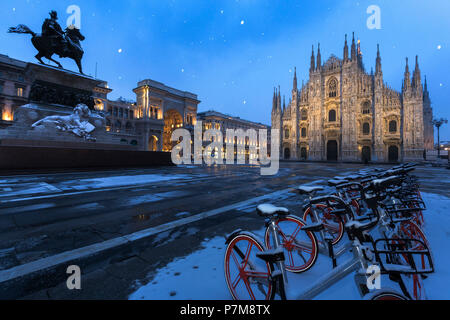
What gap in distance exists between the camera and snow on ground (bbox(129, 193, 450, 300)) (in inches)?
77.7

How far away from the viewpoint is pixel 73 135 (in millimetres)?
16094

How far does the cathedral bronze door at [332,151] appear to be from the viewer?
4247 centimetres

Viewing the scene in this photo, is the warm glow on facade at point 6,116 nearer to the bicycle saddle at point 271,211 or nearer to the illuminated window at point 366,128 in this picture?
the bicycle saddle at point 271,211

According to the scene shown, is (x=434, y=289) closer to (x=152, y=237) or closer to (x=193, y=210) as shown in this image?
(x=152, y=237)

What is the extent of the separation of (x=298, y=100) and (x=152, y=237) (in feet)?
164

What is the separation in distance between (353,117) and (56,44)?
152ft

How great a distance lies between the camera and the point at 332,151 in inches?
1688

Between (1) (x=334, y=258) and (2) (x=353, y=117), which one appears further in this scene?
(2) (x=353, y=117)

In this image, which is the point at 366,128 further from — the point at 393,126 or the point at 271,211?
the point at 271,211

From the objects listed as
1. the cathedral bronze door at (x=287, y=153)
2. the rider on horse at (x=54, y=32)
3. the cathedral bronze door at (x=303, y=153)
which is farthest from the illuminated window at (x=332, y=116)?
the rider on horse at (x=54, y=32)

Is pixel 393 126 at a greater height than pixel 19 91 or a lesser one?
lesser

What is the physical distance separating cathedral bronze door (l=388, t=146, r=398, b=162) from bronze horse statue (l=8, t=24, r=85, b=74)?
50.3m

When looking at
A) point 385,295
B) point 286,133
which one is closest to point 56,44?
point 385,295

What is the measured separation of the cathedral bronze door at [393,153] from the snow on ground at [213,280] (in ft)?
146
